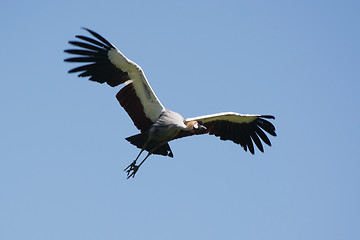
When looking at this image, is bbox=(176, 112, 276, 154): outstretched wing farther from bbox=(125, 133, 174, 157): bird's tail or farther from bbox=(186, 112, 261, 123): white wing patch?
bbox=(125, 133, 174, 157): bird's tail

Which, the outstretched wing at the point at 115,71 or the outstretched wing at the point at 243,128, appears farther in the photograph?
the outstretched wing at the point at 243,128

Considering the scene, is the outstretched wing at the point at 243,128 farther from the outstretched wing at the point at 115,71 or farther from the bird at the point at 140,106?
the outstretched wing at the point at 115,71

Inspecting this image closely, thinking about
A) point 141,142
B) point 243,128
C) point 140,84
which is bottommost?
point 243,128

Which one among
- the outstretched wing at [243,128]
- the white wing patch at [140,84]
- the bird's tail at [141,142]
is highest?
the white wing patch at [140,84]

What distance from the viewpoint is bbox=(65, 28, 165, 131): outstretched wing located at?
1297cm

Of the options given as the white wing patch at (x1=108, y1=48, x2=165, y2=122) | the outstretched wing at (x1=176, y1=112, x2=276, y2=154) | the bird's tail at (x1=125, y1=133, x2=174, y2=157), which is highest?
the white wing patch at (x1=108, y1=48, x2=165, y2=122)

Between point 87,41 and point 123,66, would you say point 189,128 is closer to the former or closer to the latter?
point 123,66

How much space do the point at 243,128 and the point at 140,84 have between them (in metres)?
3.44

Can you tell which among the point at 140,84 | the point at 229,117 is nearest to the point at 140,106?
the point at 140,84

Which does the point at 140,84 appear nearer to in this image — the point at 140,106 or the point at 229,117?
the point at 140,106

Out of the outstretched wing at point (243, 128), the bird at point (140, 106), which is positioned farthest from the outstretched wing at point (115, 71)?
the outstretched wing at point (243, 128)

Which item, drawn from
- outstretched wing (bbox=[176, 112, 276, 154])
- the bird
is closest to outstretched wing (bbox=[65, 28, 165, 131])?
the bird

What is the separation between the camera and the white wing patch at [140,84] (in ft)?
42.7

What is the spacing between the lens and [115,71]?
43.3ft
